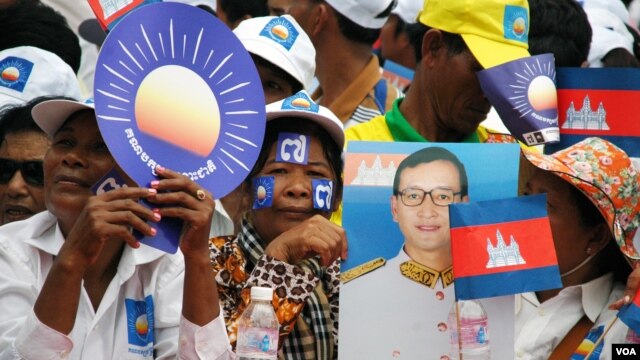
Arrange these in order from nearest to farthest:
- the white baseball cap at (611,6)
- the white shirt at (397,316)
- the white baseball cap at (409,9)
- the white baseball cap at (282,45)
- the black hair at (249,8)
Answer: the white shirt at (397,316), the white baseball cap at (282,45), the black hair at (249,8), the white baseball cap at (409,9), the white baseball cap at (611,6)

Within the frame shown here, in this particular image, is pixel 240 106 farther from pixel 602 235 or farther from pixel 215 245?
pixel 602 235

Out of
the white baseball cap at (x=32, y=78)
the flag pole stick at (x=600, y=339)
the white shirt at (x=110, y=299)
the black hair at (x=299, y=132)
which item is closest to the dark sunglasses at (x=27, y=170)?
the white baseball cap at (x=32, y=78)

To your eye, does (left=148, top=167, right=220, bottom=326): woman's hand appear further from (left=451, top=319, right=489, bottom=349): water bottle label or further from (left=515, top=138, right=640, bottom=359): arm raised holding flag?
(left=515, top=138, right=640, bottom=359): arm raised holding flag

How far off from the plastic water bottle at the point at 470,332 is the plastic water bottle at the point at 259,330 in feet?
1.66

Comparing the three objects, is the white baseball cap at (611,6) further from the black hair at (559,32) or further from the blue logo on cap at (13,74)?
the blue logo on cap at (13,74)

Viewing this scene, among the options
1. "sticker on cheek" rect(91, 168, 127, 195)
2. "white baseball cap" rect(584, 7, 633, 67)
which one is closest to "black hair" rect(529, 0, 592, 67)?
"white baseball cap" rect(584, 7, 633, 67)

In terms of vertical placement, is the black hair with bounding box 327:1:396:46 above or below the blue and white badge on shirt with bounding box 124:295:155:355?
above

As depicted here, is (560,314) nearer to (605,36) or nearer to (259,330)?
(259,330)

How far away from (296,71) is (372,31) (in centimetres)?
85

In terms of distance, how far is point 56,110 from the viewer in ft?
13.1

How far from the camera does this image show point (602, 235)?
161 inches

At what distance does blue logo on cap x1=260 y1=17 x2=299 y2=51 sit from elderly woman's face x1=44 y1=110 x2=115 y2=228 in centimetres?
124

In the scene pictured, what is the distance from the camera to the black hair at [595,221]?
4051 millimetres

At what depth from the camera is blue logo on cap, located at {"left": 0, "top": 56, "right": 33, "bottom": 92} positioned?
5.26 metres
